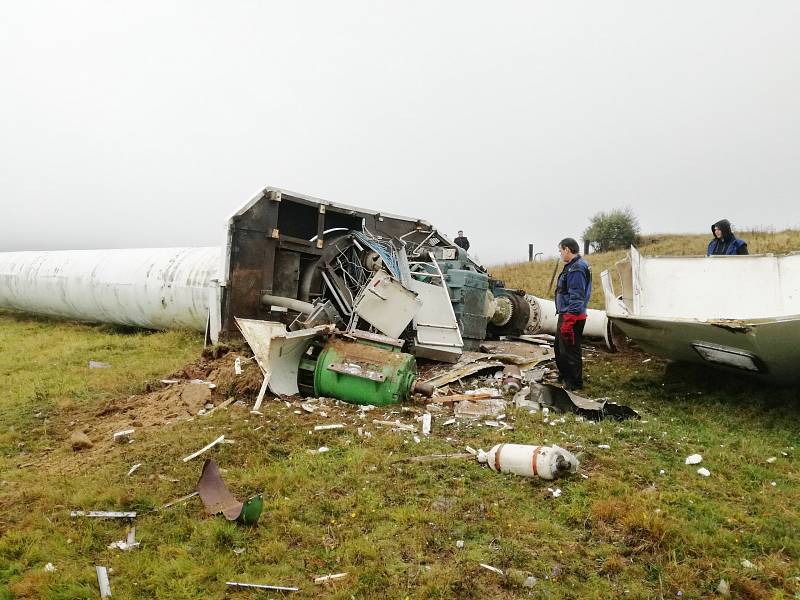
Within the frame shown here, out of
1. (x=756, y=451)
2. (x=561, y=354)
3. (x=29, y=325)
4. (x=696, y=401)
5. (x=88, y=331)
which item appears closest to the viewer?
(x=756, y=451)

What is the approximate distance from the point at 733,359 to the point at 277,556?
462cm

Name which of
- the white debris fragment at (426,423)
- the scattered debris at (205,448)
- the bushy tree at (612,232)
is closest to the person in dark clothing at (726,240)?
the white debris fragment at (426,423)

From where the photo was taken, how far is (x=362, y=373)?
213 inches

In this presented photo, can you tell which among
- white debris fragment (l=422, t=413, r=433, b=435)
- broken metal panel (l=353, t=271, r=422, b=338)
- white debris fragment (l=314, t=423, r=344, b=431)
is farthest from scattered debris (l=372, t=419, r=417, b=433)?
broken metal panel (l=353, t=271, r=422, b=338)

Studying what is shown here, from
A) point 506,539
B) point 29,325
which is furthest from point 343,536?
point 29,325

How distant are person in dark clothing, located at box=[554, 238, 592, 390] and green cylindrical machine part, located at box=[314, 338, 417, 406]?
1.75 meters

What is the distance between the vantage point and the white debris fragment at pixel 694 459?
3.94 m

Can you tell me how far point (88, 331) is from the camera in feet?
34.8

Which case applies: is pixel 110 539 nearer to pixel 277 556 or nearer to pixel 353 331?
pixel 277 556

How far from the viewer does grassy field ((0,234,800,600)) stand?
2.68m

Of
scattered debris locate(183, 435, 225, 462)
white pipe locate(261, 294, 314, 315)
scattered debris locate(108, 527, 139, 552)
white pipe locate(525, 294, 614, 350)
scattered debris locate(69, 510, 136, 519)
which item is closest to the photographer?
scattered debris locate(108, 527, 139, 552)

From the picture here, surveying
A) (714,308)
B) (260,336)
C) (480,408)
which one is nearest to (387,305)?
(260,336)

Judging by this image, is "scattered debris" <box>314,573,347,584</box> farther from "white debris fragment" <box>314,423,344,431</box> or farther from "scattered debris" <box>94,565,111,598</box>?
"white debris fragment" <box>314,423,344,431</box>

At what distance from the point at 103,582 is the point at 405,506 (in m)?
→ 1.64
